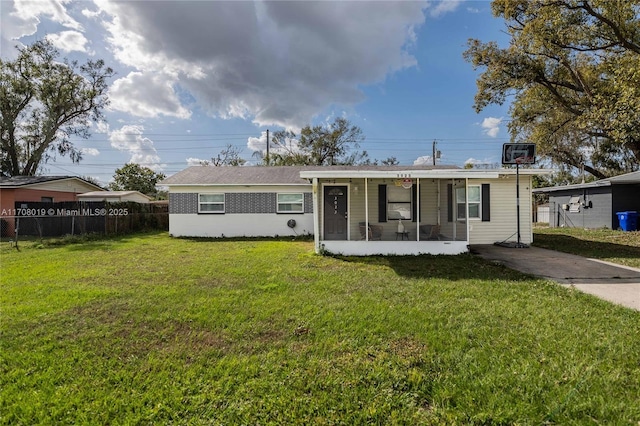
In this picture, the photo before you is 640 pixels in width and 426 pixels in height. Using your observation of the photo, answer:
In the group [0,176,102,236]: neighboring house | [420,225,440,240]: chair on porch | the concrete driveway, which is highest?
[0,176,102,236]: neighboring house

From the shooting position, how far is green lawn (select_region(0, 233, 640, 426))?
2.43 m

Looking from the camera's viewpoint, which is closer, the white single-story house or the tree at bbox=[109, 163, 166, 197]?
the white single-story house

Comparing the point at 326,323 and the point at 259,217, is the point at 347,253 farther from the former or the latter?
the point at 259,217

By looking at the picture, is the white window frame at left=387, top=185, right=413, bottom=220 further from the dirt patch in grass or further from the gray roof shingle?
the dirt patch in grass

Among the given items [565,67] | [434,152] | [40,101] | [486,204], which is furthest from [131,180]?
[565,67]

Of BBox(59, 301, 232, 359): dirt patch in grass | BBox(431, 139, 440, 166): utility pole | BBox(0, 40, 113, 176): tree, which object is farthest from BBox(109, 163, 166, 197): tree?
BBox(59, 301, 232, 359): dirt patch in grass

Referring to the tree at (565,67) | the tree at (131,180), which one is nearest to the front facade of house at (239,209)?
the tree at (565,67)

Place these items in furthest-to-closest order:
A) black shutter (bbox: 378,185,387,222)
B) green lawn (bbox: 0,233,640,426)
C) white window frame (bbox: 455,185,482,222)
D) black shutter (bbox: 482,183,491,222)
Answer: black shutter (bbox: 482,183,491,222)
black shutter (bbox: 378,185,387,222)
white window frame (bbox: 455,185,482,222)
green lawn (bbox: 0,233,640,426)

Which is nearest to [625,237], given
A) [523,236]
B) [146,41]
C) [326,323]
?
[523,236]

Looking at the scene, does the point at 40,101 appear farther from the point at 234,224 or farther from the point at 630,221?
the point at 630,221

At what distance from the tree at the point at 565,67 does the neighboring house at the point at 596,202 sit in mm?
1795

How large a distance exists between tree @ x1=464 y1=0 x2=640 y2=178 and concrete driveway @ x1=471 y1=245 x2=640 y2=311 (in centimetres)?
599

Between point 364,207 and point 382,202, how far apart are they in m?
0.68

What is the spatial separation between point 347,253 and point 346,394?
22.1ft
